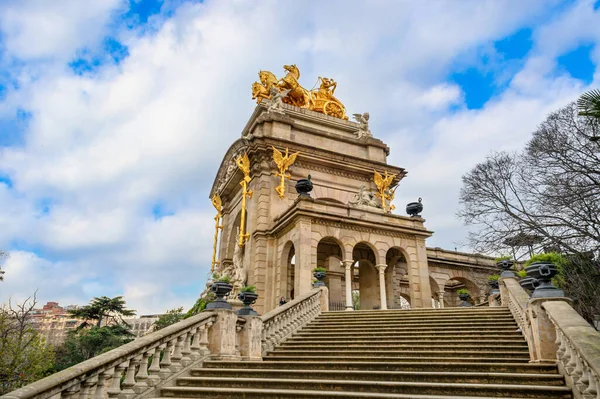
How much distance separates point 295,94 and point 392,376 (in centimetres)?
2380

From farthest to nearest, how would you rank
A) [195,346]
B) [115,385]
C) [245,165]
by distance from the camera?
[245,165] → [195,346] → [115,385]

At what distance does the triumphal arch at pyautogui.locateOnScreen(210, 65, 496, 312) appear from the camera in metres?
18.8

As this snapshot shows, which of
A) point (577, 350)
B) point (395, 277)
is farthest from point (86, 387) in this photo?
point (395, 277)

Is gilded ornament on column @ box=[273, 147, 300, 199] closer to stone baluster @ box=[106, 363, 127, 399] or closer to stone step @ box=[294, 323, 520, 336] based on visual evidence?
stone step @ box=[294, 323, 520, 336]

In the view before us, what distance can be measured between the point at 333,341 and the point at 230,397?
4.24 m

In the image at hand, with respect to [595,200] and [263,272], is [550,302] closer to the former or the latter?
[595,200]

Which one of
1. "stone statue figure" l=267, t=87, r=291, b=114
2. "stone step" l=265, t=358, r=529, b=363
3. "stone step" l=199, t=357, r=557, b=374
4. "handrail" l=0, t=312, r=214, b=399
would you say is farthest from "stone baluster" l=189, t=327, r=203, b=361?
"stone statue figure" l=267, t=87, r=291, b=114

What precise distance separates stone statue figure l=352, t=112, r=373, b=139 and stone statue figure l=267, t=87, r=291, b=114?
523 cm

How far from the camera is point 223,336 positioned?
8789mm

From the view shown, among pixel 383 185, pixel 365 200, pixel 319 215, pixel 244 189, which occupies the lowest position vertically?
pixel 319 215

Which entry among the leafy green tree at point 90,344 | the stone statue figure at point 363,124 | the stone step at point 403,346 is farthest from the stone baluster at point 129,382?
the leafy green tree at point 90,344

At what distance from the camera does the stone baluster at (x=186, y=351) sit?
25.8ft

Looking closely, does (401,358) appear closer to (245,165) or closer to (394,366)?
(394,366)

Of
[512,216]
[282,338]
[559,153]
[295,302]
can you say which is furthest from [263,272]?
[559,153]
